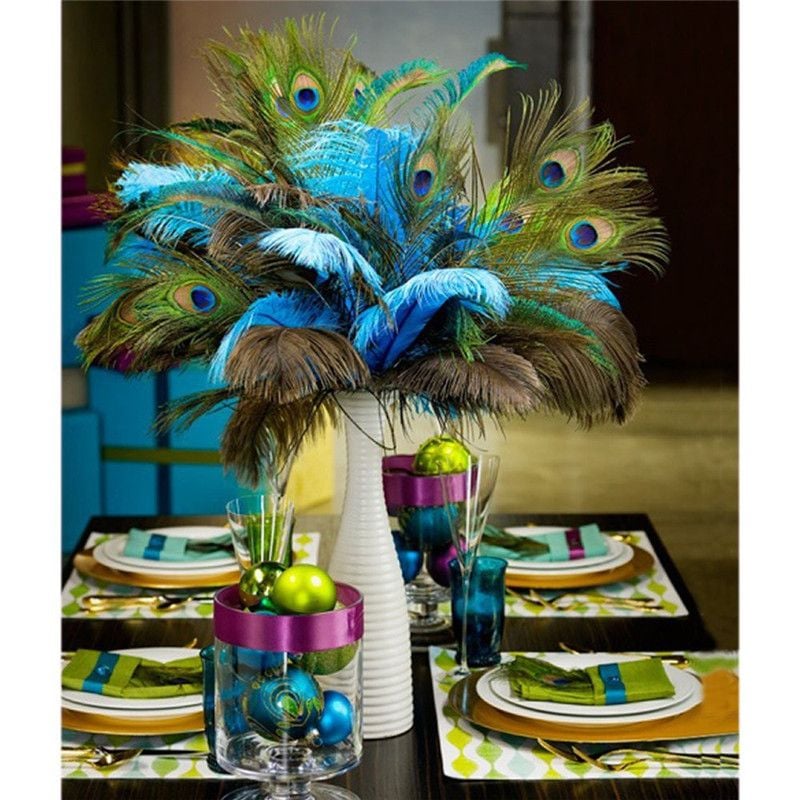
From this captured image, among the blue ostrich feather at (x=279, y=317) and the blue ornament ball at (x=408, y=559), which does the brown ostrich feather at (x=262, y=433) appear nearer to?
the blue ostrich feather at (x=279, y=317)

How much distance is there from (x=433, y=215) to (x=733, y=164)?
7.97m

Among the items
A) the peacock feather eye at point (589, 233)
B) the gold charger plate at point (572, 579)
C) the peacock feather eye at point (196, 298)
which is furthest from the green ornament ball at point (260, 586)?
the gold charger plate at point (572, 579)

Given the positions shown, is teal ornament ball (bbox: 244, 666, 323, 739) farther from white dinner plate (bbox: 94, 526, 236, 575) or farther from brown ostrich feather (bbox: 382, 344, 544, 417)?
white dinner plate (bbox: 94, 526, 236, 575)

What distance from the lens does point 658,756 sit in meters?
1.46

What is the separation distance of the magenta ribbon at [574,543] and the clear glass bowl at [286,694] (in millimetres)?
929

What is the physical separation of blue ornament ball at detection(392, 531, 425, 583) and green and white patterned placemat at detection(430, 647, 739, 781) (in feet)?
1.26

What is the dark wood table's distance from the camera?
1.38m

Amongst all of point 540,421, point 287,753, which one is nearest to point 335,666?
point 287,753

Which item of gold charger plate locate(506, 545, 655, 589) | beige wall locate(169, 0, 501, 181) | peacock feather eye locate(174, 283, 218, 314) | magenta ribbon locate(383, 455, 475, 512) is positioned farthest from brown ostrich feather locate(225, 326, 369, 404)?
beige wall locate(169, 0, 501, 181)

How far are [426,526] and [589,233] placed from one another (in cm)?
51

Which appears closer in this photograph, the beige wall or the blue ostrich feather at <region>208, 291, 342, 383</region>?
the blue ostrich feather at <region>208, 291, 342, 383</region>
